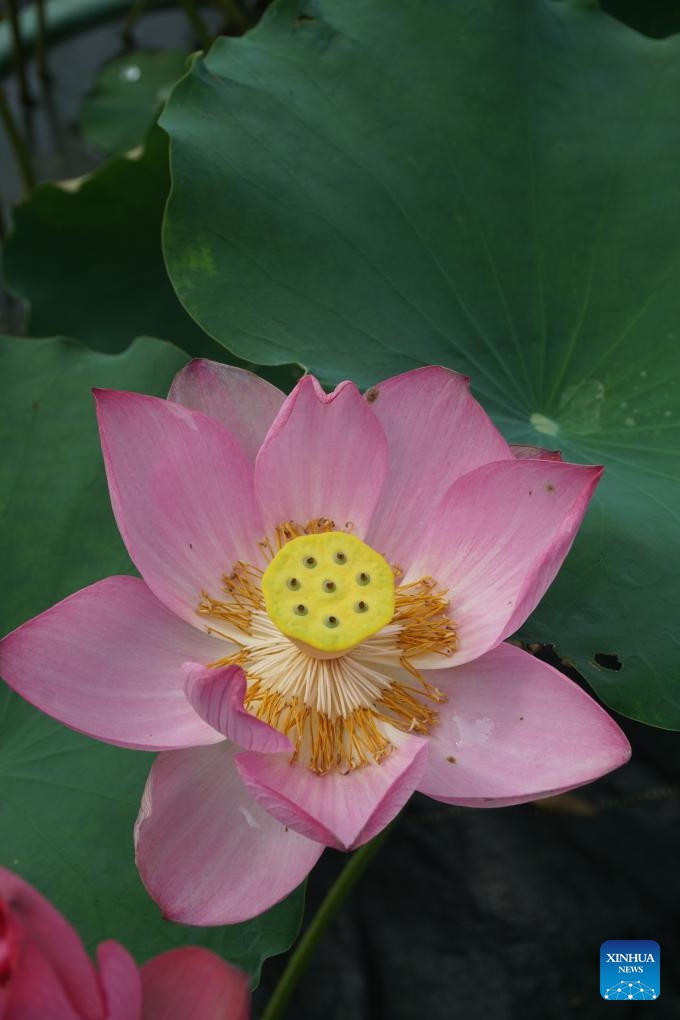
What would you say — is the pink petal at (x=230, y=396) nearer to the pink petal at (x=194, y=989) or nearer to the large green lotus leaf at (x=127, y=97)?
the pink petal at (x=194, y=989)

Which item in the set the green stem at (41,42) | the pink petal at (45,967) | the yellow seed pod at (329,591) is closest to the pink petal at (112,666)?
the yellow seed pod at (329,591)

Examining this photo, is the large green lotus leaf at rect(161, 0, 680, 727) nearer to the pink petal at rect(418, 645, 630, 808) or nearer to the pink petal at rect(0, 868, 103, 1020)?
the pink petal at rect(418, 645, 630, 808)

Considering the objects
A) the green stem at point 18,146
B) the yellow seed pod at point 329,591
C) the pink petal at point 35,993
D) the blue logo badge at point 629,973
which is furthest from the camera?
the green stem at point 18,146

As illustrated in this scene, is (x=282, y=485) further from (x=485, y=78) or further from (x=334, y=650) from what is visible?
(x=485, y=78)

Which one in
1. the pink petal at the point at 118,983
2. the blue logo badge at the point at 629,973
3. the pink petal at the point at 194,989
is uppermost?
the pink petal at the point at 118,983

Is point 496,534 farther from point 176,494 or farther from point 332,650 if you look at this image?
point 176,494

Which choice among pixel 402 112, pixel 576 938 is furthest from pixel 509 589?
pixel 576 938

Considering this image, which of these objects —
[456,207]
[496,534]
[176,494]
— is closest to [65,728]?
[176,494]

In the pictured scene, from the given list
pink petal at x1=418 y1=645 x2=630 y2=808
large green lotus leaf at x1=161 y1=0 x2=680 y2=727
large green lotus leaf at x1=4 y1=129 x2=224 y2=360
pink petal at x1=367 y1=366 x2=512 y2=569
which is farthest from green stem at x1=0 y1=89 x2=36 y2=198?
pink petal at x1=418 y1=645 x2=630 y2=808
